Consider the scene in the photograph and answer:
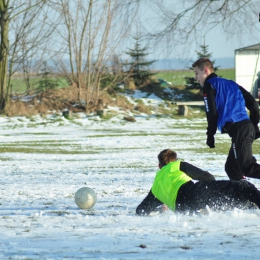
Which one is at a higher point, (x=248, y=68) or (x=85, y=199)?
(x=248, y=68)

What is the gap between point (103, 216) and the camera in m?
8.00

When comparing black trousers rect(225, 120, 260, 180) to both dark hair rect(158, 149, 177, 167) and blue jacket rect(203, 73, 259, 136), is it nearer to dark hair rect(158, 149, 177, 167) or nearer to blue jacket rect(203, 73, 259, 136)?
blue jacket rect(203, 73, 259, 136)

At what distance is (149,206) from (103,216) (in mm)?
543

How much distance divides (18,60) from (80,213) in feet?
104

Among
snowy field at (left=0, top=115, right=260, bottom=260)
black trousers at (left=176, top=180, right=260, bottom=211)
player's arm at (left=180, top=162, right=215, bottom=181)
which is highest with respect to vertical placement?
player's arm at (left=180, top=162, right=215, bottom=181)

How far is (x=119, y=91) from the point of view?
4372 cm

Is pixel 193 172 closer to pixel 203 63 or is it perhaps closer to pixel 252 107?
pixel 252 107

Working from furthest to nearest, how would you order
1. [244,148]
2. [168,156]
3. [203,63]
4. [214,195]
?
[203,63], [244,148], [168,156], [214,195]

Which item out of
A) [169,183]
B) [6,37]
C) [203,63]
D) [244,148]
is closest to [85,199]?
[169,183]

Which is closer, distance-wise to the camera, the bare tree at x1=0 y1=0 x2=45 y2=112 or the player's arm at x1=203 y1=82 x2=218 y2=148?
the player's arm at x1=203 y1=82 x2=218 y2=148

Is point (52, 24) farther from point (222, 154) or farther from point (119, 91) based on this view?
point (222, 154)

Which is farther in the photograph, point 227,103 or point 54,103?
point 54,103

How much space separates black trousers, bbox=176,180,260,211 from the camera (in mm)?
7559

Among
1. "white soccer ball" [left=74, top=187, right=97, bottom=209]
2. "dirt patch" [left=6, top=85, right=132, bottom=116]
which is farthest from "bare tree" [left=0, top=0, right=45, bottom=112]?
"white soccer ball" [left=74, top=187, right=97, bottom=209]
